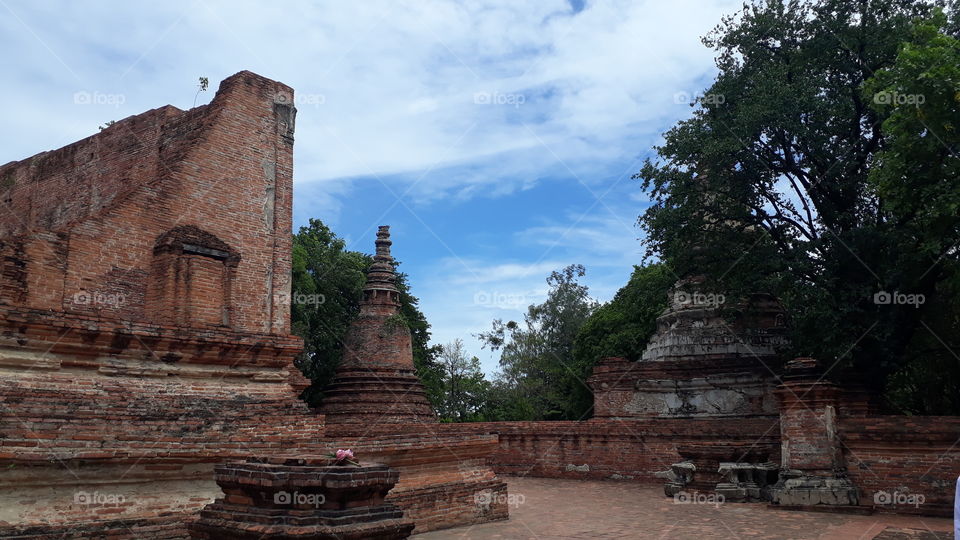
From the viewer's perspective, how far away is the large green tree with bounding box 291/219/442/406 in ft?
85.4

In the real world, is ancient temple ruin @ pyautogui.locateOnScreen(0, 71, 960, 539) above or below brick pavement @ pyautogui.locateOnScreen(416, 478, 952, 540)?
above

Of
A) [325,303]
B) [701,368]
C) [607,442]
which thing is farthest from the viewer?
[325,303]

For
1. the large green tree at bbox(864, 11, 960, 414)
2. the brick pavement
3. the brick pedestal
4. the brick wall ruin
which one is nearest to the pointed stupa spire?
the brick pavement

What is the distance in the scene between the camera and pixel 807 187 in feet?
52.0

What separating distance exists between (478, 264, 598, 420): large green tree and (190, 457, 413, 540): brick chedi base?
2715 cm

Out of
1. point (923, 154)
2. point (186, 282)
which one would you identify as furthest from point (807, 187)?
point (186, 282)

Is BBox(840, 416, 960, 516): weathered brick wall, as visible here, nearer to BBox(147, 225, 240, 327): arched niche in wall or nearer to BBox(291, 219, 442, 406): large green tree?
BBox(147, 225, 240, 327): arched niche in wall

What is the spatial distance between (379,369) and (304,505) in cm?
1788

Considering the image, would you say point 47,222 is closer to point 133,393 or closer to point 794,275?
point 133,393

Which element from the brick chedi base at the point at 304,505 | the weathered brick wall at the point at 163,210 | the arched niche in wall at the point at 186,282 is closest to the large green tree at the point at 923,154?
the brick chedi base at the point at 304,505

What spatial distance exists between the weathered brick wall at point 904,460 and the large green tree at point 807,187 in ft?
6.99

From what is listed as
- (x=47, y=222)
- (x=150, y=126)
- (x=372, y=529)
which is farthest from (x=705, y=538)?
(x=47, y=222)

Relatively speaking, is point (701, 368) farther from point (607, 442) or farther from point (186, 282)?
point (186, 282)

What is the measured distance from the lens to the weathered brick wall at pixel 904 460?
10.9m
